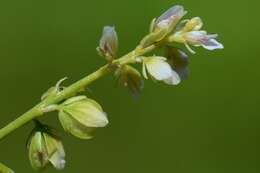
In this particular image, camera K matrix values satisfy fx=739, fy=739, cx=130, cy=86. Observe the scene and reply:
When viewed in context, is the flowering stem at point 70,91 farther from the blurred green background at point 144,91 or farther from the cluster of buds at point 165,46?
the blurred green background at point 144,91

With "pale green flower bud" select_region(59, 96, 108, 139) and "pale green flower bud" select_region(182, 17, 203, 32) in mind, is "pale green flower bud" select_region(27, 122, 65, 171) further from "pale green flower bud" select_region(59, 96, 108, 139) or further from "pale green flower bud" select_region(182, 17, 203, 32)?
"pale green flower bud" select_region(182, 17, 203, 32)

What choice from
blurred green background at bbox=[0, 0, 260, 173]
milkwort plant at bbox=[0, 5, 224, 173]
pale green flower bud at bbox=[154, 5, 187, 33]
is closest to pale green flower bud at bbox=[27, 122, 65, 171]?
milkwort plant at bbox=[0, 5, 224, 173]

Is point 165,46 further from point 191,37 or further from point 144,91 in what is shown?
point 144,91

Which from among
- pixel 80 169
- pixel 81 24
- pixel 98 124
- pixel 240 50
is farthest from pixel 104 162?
pixel 98 124

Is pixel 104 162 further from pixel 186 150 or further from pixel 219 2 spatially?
pixel 219 2

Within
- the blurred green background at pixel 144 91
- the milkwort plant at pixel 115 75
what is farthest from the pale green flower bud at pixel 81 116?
the blurred green background at pixel 144 91

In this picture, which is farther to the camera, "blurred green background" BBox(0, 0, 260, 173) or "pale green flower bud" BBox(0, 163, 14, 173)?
"blurred green background" BBox(0, 0, 260, 173)
